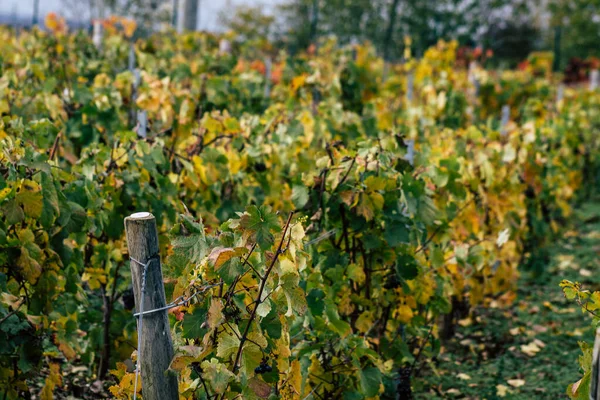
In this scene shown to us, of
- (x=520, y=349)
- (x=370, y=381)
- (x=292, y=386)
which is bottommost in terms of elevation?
(x=520, y=349)

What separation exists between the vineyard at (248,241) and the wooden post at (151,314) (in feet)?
0.08

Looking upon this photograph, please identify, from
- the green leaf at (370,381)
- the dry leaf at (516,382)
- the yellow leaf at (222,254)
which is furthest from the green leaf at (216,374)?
the dry leaf at (516,382)

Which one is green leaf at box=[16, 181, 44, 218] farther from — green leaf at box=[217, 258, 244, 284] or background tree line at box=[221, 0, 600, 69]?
background tree line at box=[221, 0, 600, 69]

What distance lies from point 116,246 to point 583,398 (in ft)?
6.95

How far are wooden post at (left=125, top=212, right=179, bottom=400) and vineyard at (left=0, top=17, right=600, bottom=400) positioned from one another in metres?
0.02

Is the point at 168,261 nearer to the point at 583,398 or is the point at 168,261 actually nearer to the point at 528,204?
the point at 583,398

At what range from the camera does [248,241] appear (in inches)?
75.7

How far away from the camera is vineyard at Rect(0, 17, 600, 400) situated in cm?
191

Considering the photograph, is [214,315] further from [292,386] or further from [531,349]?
[531,349]

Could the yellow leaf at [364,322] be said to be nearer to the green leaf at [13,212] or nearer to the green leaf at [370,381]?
the green leaf at [370,381]

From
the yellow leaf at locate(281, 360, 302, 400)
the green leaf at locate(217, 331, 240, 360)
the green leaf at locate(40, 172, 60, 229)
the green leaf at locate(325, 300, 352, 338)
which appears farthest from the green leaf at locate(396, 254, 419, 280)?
the green leaf at locate(40, 172, 60, 229)

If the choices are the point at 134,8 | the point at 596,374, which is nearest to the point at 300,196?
the point at 596,374

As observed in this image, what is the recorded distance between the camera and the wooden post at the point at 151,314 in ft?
5.81

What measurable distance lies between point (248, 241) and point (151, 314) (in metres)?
0.33
